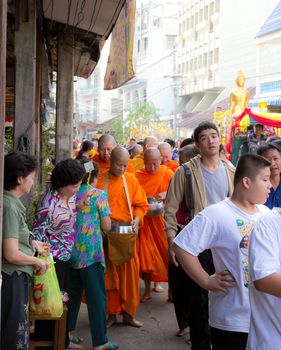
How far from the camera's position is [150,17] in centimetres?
6550

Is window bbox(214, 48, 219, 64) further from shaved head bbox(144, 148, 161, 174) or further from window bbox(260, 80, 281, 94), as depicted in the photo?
shaved head bbox(144, 148, 161, 174)

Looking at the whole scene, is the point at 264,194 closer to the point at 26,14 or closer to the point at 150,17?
the point at 26,14

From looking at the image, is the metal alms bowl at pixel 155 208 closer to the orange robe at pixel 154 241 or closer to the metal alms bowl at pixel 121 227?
the orange robe at pixel 154 241

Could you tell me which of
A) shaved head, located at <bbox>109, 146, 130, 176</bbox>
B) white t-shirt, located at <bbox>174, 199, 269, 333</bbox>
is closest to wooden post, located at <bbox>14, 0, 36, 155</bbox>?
shaved head, located at <bbox>109, 146, 130, 176</bbox>

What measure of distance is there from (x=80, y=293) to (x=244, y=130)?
345 inches

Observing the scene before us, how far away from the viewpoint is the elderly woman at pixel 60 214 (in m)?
4.84

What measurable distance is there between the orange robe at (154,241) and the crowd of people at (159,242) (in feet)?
0.04

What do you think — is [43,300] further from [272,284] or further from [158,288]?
[158,288]

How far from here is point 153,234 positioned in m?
7.55

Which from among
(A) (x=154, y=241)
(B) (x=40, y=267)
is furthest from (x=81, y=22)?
(B) (x=40, y=267)

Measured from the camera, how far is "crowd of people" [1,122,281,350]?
126 inches

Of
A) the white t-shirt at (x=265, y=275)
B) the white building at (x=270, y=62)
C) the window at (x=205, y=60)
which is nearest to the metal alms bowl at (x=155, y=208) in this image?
the white t-shirt at (x=265, y=275)

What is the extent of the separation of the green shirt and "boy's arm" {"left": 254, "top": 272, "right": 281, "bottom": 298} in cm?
177

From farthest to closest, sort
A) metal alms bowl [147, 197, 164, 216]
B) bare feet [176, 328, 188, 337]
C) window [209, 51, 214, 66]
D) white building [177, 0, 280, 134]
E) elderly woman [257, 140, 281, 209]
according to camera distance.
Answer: window [209, 51, 214, 66] → white building [177, 0, 280, 134] → metal alms bowl [147, 197, 164, 216] → bare feet [176, 328, 188, 337] → elderly woman [257, 140, 281, 209]
